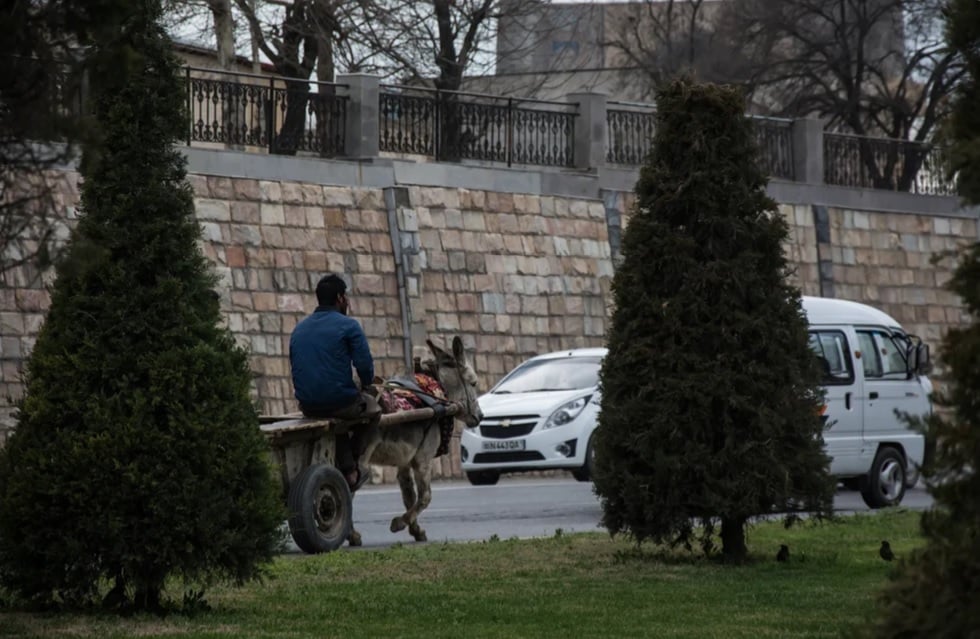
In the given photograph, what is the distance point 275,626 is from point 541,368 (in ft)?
48.0

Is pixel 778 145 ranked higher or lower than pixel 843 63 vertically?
lower

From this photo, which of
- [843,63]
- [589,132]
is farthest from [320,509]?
[843,63]

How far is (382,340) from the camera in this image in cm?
2862

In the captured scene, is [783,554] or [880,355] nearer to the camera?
[783,554]

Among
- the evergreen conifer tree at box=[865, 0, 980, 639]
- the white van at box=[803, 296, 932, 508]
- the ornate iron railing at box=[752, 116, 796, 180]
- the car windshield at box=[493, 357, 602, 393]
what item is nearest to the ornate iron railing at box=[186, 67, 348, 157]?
the car windshield at box=[493, 357, 602, 393]

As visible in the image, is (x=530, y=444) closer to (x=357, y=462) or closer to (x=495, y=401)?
(x=495, y=401)

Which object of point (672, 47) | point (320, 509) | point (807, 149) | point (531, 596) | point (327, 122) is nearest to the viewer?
point (531, 596)

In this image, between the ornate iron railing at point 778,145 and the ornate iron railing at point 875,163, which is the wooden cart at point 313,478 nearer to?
the ornate iron railing at point 778,145

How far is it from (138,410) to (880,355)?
1294 cm

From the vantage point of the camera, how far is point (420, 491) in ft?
50.8

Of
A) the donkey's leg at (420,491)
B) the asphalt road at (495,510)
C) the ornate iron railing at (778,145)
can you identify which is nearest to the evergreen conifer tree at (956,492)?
the asphalt road at (495,510)

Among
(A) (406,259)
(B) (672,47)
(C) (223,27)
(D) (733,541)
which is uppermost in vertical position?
(B) (672,47)

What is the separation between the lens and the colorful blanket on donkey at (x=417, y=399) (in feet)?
48.8

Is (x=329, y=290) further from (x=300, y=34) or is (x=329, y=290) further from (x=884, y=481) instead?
(x=300, y=34)
